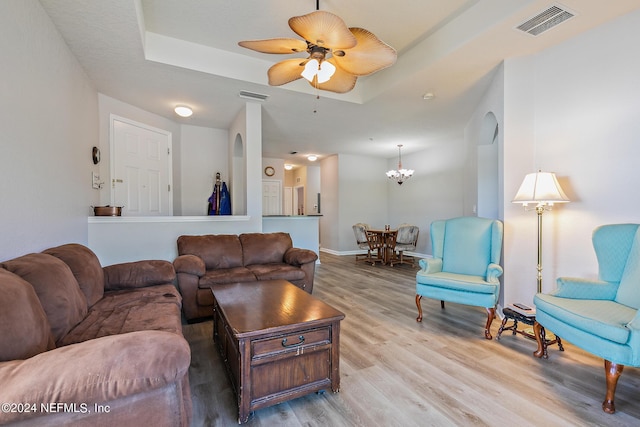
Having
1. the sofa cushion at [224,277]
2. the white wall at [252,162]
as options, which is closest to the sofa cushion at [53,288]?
the sofa cushion at [224,277]

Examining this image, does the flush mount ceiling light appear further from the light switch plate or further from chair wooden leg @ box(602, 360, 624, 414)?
chair wooden leg @ box(602, 360, 624, 414)

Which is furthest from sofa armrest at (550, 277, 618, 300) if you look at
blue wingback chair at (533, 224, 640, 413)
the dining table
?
the dining table

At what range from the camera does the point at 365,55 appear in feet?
7.06

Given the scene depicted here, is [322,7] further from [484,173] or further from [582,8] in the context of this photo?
[484,173]

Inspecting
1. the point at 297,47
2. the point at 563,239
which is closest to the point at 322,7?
the point at 297,47

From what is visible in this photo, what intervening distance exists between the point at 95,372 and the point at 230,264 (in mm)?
2588

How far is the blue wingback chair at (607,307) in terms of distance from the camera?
159cm

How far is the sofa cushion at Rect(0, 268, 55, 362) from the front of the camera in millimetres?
1058

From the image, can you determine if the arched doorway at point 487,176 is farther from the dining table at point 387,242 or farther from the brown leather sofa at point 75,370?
the brown leather sofa at point 75,370

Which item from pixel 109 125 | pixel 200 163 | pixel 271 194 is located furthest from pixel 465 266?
pixel 271 194

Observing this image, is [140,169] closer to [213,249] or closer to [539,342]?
[213,249]

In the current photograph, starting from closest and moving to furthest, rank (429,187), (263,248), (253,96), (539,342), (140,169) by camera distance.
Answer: (539,342) → (263,248) → (253,96) → (140,169) → (429,187)

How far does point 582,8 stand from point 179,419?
11.9ft

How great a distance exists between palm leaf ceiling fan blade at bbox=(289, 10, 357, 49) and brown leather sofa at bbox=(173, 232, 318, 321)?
2304 mm
